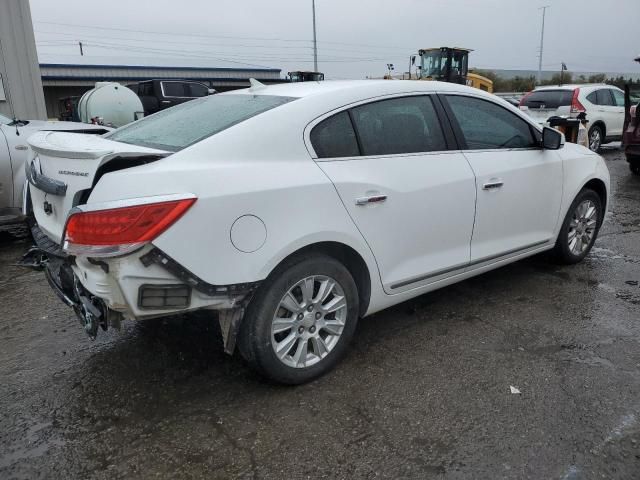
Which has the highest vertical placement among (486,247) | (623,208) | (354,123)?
(354,123)

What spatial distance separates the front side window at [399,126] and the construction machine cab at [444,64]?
16924 millimetres

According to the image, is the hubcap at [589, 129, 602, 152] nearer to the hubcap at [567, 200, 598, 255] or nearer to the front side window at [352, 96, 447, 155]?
the hubcap at [567, 200, 598, 255]

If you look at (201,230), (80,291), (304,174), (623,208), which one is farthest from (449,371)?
(623,208)

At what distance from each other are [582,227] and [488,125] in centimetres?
158

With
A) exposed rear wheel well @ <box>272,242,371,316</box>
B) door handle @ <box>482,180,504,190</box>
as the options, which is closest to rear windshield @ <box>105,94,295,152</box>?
exposed rear wheel well @ <box>272,242,371,316</box>

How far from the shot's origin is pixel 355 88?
3197 mm

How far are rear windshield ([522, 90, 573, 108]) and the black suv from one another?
10.2 m

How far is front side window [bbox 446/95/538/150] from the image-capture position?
12.1 feet

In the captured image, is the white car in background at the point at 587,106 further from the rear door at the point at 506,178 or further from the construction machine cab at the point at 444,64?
the rear door at the point at 506,178

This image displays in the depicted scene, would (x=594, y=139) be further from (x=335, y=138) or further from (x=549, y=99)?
(x=335, y=138)

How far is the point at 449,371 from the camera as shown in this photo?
10.2 ft

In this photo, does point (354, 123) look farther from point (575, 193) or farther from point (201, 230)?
point (575, 193)

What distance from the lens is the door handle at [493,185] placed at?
3633mm

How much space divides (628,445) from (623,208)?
5.92 meters
